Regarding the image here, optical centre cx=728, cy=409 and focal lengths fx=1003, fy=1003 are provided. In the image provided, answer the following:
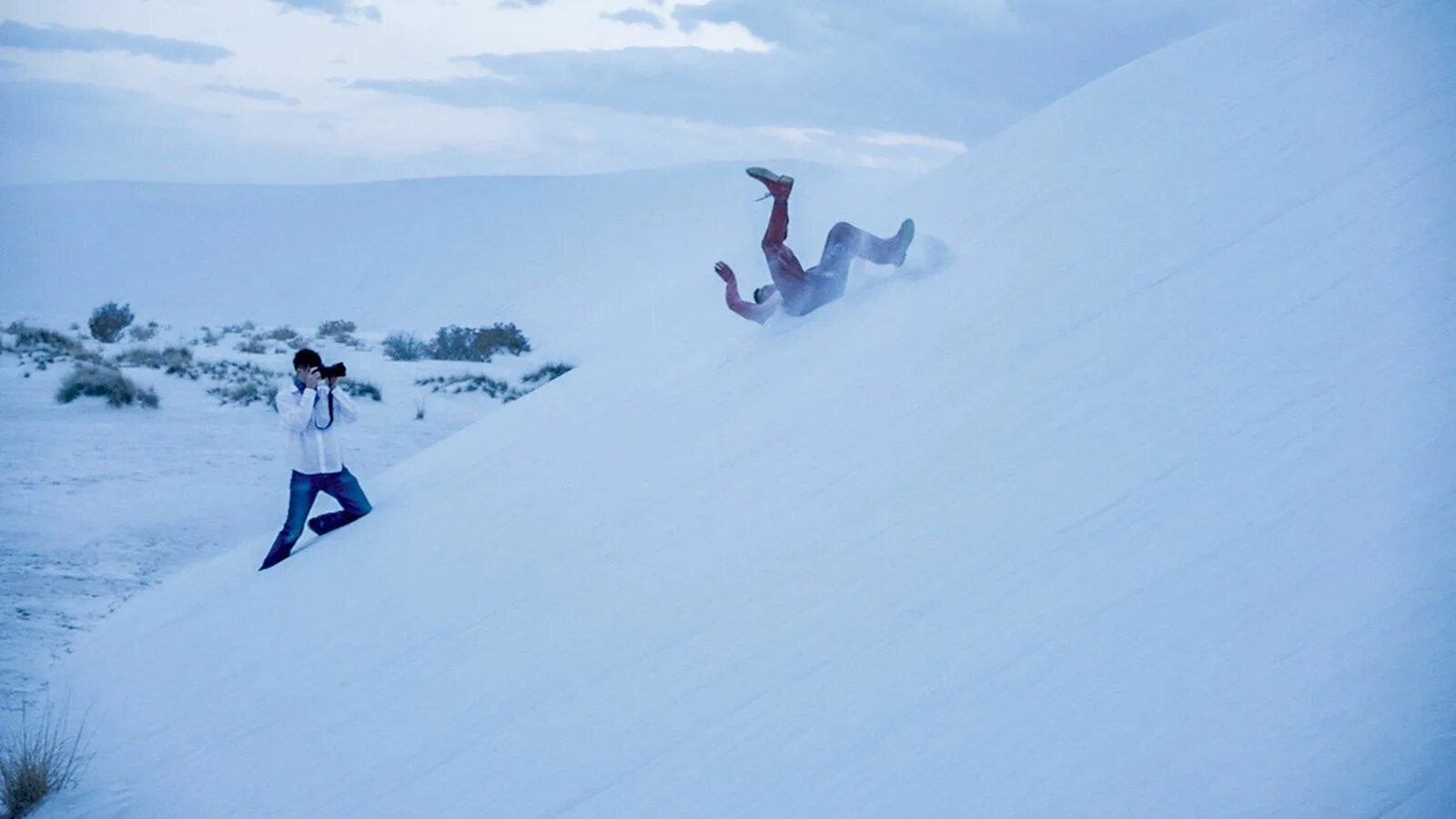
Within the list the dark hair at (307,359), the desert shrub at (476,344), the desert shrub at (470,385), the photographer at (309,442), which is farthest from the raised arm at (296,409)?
the desert shrub at (476,344)

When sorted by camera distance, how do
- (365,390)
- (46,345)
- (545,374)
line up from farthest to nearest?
(545,374), (46,345), (365,390)

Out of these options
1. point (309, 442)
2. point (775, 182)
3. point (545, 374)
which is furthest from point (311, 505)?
point (545, 374)

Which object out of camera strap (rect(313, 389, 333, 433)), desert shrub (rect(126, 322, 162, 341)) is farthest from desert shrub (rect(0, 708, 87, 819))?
desert shrub (rect(126, 322, 162, 341))

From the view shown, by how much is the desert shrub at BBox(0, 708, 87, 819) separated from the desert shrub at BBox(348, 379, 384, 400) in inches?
364

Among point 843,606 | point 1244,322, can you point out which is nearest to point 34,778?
point 843,606

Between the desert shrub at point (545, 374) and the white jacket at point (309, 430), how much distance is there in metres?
10.6

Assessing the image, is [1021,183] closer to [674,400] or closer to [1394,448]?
[674,400]

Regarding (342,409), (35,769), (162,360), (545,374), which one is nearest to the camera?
(35,769)

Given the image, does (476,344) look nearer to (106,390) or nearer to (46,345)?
(46,345)

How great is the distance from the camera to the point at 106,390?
38.5 feet

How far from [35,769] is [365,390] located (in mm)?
9882

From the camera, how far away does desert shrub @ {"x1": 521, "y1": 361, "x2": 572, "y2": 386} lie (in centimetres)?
1670

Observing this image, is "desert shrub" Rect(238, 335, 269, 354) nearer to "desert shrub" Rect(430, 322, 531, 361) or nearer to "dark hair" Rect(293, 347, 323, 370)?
"desert shrub" Rect(430, 322, 531, 361)

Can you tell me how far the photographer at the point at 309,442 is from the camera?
17.5 ft
